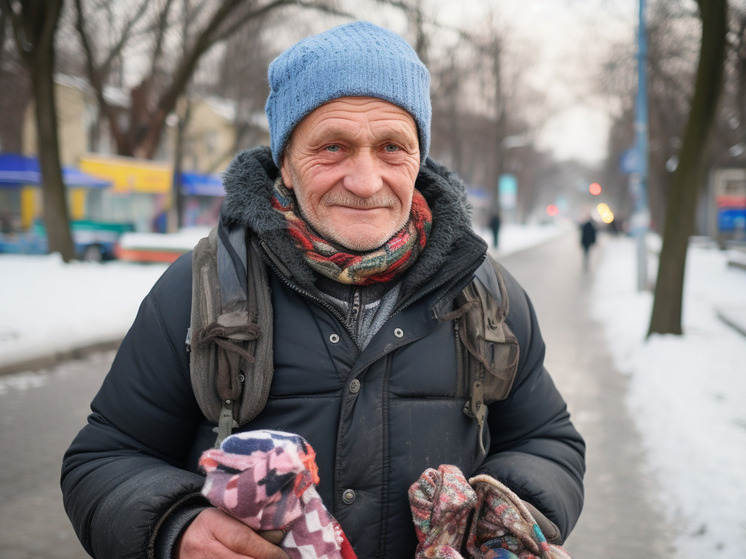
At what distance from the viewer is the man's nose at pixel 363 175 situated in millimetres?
1692

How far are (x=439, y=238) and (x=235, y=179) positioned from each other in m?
0.55

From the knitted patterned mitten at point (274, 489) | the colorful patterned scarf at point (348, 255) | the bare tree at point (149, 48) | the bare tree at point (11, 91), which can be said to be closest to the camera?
the knitted patterned mitten at point (274, 489)

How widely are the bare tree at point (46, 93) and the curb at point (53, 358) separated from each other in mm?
7902

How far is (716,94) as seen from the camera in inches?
348

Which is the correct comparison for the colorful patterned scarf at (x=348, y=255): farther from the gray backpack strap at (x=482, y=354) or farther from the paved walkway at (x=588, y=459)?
the paved walkway at (x=588, y=459)

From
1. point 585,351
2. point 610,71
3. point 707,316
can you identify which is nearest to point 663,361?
A: point 585,351

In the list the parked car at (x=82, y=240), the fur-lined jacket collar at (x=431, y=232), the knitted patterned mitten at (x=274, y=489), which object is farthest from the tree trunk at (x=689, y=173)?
the parked car at (x=82, y=240)

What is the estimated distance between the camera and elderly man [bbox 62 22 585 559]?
1661mm

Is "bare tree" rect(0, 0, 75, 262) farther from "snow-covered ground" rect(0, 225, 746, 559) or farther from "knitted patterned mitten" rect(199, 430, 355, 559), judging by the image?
"knitted patterned mitten" rect(199, 430, 355, 559)

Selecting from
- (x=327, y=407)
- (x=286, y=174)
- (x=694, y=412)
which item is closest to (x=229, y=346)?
(x=327, y=407)

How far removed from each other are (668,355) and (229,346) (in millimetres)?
8111

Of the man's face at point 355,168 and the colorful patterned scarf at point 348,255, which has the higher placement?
the man's face at point 355,168

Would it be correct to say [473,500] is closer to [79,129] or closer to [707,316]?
[707,316]

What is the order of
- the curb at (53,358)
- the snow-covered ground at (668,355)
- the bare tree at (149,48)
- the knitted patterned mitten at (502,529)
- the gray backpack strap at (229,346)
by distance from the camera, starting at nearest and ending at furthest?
the knitted patterned mitten at (502,529) < the gray backpack strap at (229,346) < the snow-covered ground at (668,355) < the curb at (53,358) < the bare tree at (149,48)
